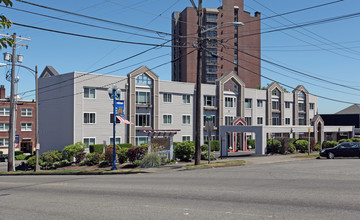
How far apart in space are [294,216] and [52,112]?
45.1 metres

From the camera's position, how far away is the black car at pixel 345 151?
1212 inches

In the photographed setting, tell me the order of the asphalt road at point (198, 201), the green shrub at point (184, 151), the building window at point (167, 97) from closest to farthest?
the asphalt road at point (198, 201) < the green shrub at point (184, 151) < the building window at point (167, 97)

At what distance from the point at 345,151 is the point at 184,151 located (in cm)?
1393

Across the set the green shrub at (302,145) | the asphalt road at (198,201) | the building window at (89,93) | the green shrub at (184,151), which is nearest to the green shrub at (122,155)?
the green shrub at (184,151)

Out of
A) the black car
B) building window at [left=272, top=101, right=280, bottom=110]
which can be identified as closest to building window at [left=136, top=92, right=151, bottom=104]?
the black car

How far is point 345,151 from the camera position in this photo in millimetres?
31094

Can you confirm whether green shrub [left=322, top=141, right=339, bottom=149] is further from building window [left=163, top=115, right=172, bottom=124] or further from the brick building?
the brick building

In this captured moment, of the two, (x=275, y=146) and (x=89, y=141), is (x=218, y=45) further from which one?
(x=275, y=146)

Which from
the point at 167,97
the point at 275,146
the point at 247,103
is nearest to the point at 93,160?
the point at 275,146

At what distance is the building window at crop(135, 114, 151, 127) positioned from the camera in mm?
49778

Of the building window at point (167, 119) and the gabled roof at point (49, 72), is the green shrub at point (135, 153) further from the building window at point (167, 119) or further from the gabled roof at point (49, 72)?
the gabled roof at point (49, 72)

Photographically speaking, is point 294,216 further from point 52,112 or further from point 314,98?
point 314,98

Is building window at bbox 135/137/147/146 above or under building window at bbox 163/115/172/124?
under

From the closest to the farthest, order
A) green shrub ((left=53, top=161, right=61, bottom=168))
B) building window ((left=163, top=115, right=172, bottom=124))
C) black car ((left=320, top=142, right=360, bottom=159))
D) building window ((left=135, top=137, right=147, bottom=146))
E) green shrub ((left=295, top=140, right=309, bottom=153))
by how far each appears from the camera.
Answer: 1. black car ((left=320, top=142, right=360, bottom=159))
2. green shrub ((left=53, top=161, right=61, bottom=168))
3. green shrub ((left=295, top=140, right=309, bottom=153))
4. building window ((left=135, top=137, right=147, bottom=146))
5. building window ((left=163, top=115, right=172, bottom=124))
